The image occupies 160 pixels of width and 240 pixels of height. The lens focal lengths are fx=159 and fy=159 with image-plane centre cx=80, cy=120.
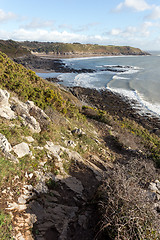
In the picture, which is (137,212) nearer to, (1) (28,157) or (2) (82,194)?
(2) (82,194)

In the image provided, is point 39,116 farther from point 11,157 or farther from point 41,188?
point 41,188

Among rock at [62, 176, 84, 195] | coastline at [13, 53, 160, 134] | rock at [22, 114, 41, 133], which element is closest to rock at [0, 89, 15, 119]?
rock at [22, 114, 41, 133]

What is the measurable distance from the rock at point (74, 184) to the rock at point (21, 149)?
1661 millimetres

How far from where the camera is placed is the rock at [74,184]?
551cm

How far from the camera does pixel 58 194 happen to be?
4.98 metres

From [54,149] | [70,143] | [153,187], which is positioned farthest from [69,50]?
[153,187]

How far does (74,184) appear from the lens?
18.8ft

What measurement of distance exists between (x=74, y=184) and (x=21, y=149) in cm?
226

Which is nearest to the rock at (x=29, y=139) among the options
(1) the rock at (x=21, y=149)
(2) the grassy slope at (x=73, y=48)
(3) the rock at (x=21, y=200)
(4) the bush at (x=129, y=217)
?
(1) the rock at (x=21, y=149)

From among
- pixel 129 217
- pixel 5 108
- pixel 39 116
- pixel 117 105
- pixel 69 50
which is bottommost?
pixel 117 105

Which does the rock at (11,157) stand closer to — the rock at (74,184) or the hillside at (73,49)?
the rock at (74,184)

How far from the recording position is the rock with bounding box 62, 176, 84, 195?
5509 mm

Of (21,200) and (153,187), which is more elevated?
(21,200)

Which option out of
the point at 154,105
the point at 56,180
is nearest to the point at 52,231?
the point at 56,180
